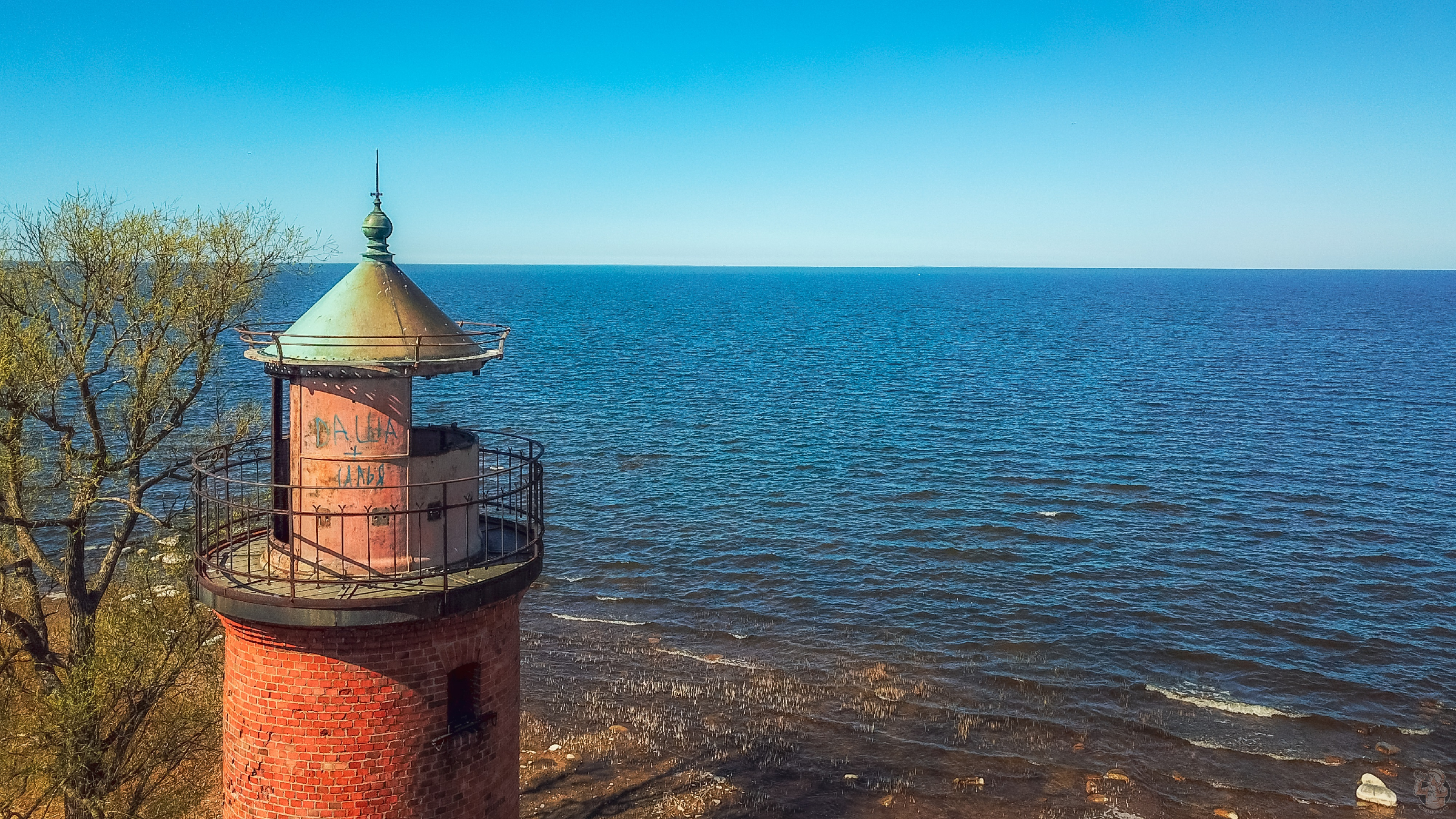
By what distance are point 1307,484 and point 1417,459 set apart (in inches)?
323

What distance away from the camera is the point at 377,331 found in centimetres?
1005

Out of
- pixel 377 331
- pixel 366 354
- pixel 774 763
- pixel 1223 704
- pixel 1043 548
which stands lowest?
pixel 774 763

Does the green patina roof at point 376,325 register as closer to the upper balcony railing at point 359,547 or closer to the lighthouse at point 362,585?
the lighthouse at point 362,585

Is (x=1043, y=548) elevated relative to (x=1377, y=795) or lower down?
elevated

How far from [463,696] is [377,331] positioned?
12.8 ft

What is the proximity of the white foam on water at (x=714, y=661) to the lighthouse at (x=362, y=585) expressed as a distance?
590 inches

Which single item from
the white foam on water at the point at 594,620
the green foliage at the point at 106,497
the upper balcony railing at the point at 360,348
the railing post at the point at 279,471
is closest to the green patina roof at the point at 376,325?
the upper balcony railing at the point at 360,348

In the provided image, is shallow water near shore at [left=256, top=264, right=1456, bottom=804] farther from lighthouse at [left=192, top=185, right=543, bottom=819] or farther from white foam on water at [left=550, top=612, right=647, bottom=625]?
lighthouse at [left=192, top=185, right=543, bottom=819]

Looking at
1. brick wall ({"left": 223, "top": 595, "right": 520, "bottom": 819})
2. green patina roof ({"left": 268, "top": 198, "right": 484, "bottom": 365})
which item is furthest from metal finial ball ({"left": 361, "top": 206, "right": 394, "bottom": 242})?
brick wall ({"left": 223, "top": 595, "right": 520, "bottom": 819})

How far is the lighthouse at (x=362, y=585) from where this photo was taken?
A: 9.80 m

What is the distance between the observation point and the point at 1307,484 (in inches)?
1565

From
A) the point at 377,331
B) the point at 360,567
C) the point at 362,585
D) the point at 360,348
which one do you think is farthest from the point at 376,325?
the point at 362,585

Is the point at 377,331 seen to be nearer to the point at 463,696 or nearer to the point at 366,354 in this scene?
the point at 366,354

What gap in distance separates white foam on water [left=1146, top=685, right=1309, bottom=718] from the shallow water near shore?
0.09m
